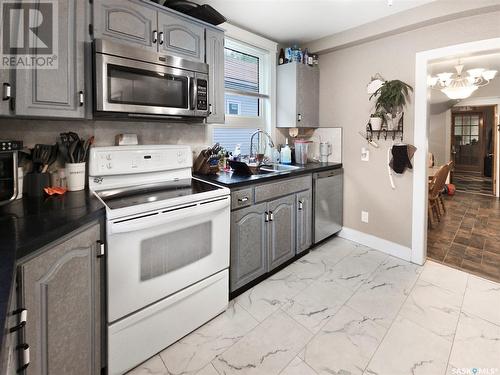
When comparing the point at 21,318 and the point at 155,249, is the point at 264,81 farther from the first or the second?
the point at 21,318

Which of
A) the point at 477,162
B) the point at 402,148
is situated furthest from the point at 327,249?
the point at 477,162

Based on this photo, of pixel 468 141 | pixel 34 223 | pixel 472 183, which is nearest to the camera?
pixel 34 223

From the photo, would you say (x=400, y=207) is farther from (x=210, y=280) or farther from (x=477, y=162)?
(x=477, y=162)

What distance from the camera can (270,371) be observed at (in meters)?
1.50

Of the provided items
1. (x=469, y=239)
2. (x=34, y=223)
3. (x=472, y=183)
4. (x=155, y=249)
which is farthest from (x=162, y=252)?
(x=472, y=183)

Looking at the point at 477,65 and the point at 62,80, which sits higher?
the point at 477,65

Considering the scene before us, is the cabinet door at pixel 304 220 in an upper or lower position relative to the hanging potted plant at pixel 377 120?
lower

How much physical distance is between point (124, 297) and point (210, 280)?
56 cm

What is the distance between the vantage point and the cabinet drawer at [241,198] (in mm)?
2014

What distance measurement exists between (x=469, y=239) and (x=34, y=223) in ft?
13.8

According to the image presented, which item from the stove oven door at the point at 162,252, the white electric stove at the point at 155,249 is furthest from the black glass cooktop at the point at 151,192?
the stove oven door at the point at 162,252

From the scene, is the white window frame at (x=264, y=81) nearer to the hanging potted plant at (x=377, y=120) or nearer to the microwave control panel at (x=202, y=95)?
the microwave control panel at (x=202, y=95)

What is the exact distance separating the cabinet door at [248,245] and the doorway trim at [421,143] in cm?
155

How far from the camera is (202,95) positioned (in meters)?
2.08
